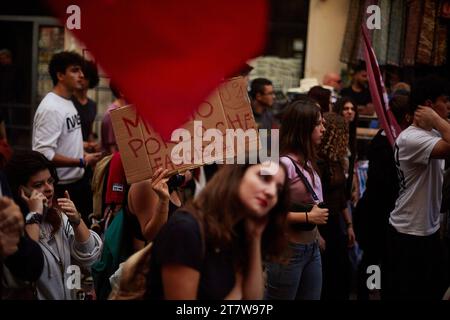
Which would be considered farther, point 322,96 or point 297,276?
point 322,96

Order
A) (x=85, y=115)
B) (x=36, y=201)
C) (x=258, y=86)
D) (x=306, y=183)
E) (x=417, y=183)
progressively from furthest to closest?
(x=258, y=86) → (x=85, y=115) → (x=417, y=183) → (x=306, y=183) → (x=36, y=201)

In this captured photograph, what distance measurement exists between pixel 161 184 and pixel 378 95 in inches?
88.5

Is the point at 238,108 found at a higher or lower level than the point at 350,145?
higher

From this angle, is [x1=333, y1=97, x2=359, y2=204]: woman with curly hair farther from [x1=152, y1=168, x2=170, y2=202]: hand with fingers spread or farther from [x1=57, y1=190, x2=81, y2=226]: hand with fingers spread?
[x1=57, y1=190, x2=81, y2=226]: hand with fingers spread

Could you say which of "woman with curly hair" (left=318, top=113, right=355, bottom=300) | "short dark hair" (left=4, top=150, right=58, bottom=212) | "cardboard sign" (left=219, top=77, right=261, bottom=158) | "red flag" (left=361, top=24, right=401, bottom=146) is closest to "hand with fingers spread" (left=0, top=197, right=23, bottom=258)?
"short dark hair" (left=4, top=150, right=58, bottom=212)

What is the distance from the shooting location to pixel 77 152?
20.0 ft

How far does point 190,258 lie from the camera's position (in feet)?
9.43

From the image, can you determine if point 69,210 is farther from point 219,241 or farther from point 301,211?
point 301,211

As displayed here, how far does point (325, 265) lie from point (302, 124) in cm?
142

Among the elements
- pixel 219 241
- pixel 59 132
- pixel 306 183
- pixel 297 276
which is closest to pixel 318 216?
pixel 306 183

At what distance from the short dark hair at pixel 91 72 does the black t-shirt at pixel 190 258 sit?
3743 mm

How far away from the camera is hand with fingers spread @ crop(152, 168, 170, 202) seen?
393cm

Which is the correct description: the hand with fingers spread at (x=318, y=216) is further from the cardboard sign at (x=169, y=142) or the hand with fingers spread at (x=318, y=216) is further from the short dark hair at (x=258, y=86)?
the short dark hair at (x=258, y=86)

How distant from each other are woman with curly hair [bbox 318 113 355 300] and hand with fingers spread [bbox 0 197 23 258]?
269 centimetres
